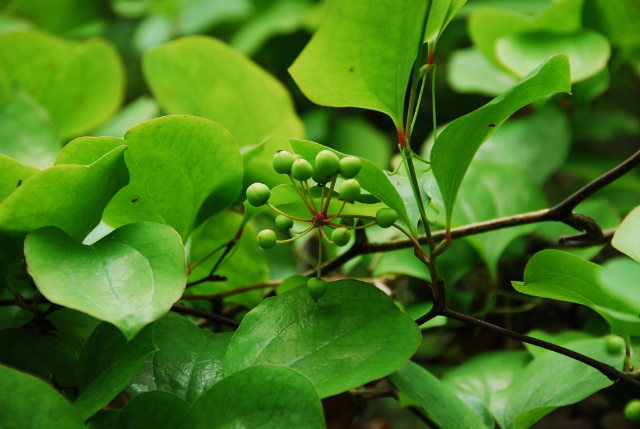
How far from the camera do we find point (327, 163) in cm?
34

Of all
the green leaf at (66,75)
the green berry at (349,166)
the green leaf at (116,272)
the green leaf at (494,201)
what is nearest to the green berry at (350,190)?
the green berry at (349,166)

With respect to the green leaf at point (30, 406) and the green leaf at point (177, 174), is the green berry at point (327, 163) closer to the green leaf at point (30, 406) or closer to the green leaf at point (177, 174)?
the green leaf at point (177, 174)

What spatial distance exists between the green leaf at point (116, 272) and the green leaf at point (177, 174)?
0.05m

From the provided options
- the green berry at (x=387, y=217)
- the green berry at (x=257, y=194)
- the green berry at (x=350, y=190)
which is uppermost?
the green berry at (x=350, y=190)

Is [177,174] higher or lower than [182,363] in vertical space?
higher

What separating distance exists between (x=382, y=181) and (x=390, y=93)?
0.21 feet

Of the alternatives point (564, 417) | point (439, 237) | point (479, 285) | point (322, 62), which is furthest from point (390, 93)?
point (564, 417)

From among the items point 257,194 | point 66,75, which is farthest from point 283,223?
point 66,75

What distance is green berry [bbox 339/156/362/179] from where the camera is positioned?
1.11 feet

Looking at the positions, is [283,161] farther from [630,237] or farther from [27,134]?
[27,134]

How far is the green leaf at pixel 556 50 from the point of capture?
641 millimetres

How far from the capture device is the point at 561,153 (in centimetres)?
75

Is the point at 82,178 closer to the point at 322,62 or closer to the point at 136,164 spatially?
the point at 136,164

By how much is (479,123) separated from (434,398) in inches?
7.9
